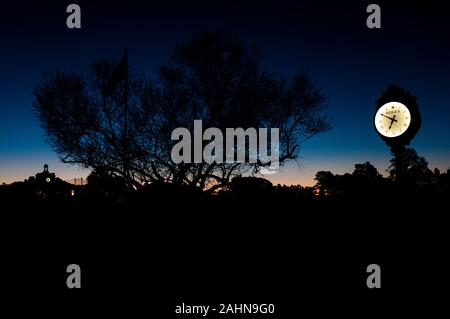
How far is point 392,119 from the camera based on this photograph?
712 cm

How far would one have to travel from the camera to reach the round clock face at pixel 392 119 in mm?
7004

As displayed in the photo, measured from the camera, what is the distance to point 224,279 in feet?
22.5

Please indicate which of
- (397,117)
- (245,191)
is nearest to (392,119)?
(397,117)

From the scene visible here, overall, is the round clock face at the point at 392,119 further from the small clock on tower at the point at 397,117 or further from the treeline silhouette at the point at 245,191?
the treeline silhouette at the point at 245,191

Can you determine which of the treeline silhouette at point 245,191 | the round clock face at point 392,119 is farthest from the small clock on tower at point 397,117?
the treeline silhouette at point 245,191

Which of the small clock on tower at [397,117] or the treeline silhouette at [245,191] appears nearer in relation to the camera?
the small clock on tower at [397,117]

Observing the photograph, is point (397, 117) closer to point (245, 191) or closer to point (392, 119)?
point (392, 119)

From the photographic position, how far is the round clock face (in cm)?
700

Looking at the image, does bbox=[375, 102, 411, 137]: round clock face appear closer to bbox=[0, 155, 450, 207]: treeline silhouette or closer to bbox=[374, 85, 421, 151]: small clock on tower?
bbox=[374, 85, 421, 151]: small clock on tower

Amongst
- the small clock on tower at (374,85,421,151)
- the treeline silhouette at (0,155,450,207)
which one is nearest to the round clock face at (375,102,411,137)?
the small clock on tower at (374,85,421,151)

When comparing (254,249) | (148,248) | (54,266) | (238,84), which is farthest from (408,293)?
(238,84)

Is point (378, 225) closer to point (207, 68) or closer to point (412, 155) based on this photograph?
point (207, 68)

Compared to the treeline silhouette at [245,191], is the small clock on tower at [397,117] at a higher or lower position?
higher

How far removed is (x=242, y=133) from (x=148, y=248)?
262 inches
